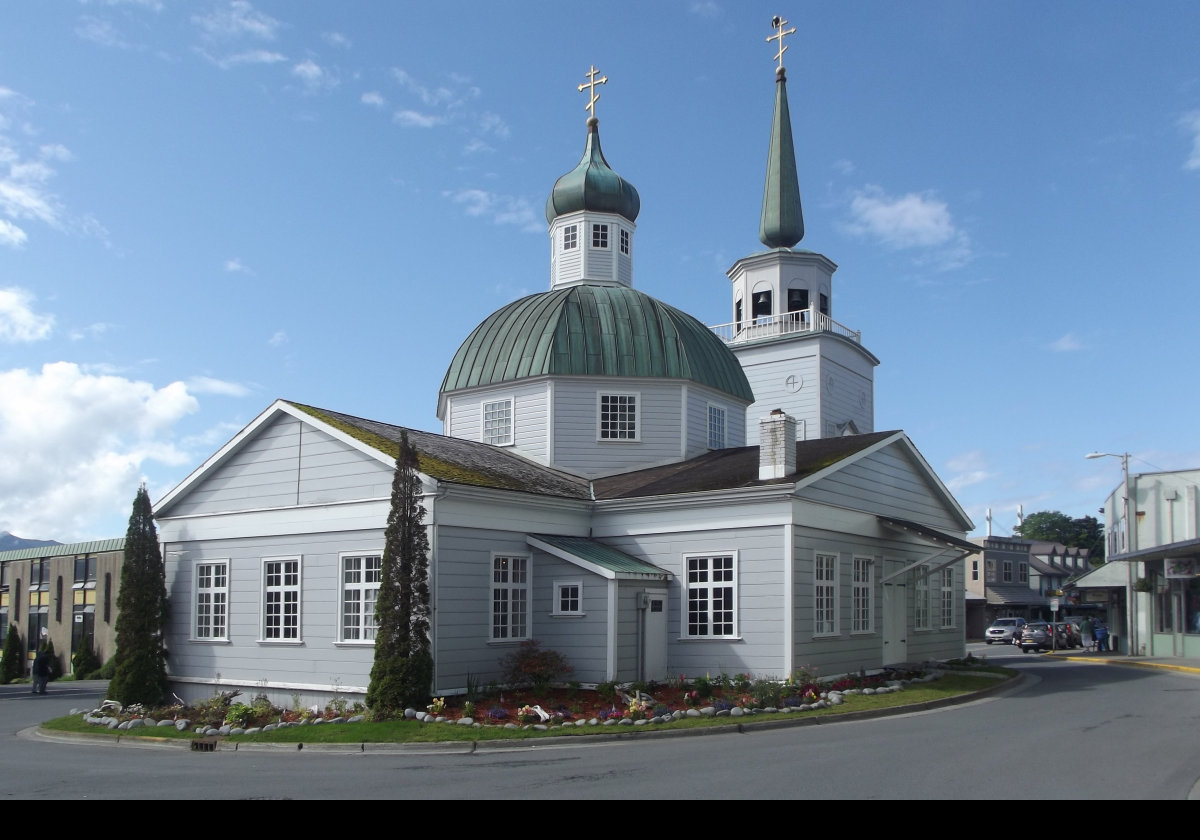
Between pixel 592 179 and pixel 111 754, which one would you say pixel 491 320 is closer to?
pixel 592 179

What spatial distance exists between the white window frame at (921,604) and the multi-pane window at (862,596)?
115 inches

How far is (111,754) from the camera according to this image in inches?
713

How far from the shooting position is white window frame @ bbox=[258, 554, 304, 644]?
2297cm

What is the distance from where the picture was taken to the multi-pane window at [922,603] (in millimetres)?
28438

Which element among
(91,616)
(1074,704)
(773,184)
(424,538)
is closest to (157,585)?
(424,538)

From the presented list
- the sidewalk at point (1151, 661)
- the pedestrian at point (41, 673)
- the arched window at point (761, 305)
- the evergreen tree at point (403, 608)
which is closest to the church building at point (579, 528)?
the evergreen tree at point (403, 608)

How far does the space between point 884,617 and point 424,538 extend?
39.4 ft

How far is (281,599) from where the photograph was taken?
23.4 m

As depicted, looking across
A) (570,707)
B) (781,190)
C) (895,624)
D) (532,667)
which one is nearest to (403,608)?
(532,667)

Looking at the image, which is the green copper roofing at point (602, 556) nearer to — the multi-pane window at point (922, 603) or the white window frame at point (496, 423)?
the white window frame at point (496, 423)

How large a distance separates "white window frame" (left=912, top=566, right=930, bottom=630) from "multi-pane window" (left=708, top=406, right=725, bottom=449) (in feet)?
20.5

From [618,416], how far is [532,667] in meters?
9.22

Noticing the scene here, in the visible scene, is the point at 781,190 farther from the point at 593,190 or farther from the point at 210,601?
the point at 210,601
